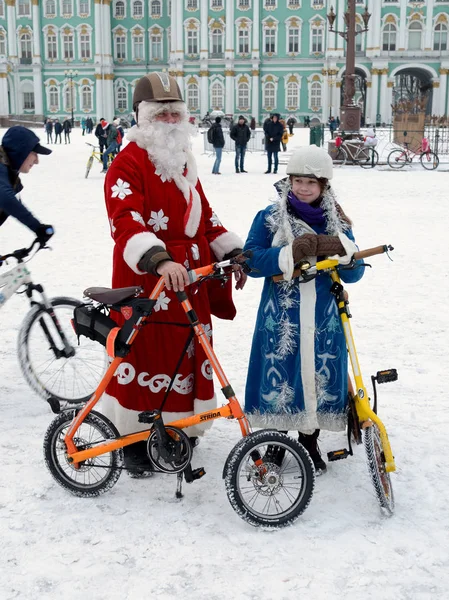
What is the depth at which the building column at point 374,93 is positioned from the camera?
51.8 meters

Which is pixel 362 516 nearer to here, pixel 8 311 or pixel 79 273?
pixel 8 311

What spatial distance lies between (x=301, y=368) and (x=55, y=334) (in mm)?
1506

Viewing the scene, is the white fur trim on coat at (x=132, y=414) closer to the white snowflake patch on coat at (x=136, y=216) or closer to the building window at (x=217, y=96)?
the white snowflake patch on coat at (x=136, y=216)

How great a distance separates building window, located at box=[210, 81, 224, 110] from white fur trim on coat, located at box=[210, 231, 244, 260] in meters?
54.2

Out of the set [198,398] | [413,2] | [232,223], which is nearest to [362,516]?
[198,398]

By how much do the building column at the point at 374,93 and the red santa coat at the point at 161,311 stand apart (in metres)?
51.4

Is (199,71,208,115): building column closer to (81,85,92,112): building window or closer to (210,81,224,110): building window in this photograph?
(210,81,224,110): building window

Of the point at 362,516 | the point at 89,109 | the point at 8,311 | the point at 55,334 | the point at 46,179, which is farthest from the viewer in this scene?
the point at 89,109

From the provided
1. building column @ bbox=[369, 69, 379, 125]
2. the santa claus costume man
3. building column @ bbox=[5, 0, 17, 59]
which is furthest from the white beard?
building column @ bbox=[5, 0, 17, 59]

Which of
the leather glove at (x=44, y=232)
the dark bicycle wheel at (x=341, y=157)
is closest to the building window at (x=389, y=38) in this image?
the dark bicycle wheel at (x=341, y=157)

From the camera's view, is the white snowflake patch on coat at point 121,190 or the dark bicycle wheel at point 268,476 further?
the white snowflake patch on coat at point 121,190

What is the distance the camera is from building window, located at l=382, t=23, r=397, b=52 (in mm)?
51750

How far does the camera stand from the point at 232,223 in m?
8.63

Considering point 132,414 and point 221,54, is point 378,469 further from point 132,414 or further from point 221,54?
point 221,54
